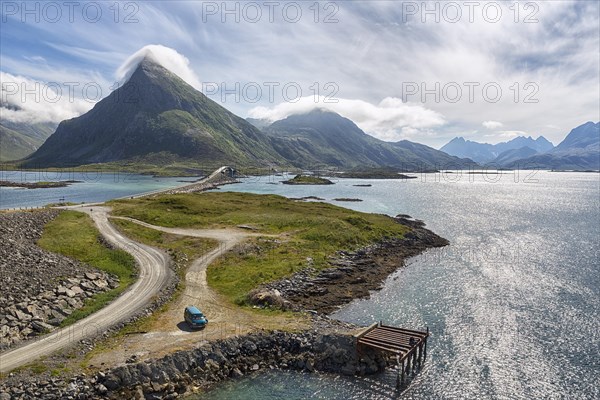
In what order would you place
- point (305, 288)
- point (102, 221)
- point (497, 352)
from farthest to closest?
point (102, 221), point (305, 288), point (497, 352)

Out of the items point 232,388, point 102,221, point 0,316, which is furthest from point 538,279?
point 102,221

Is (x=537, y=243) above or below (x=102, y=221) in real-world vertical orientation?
below

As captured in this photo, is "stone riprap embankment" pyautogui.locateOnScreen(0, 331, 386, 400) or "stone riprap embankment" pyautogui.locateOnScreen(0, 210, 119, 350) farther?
"stone riprap embankment" pyautogui.locateOnScreen(0, 210, 119, 350)

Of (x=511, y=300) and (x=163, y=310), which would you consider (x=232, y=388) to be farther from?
(x=511, y=300)

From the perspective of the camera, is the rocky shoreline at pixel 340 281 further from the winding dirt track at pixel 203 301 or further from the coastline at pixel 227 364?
the winding dirt track at pixel 203 301

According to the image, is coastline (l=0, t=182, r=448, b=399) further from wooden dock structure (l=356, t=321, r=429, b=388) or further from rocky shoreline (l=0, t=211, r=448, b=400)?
wooden dock structure (l=356, t=321, r=429, b=388)

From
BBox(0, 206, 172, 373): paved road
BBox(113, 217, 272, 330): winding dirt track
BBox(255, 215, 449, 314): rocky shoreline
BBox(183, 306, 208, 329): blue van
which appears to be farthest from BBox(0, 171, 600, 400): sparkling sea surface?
BBox(0, 206, 172, 373): paved road

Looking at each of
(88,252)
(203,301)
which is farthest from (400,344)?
(88,252)
